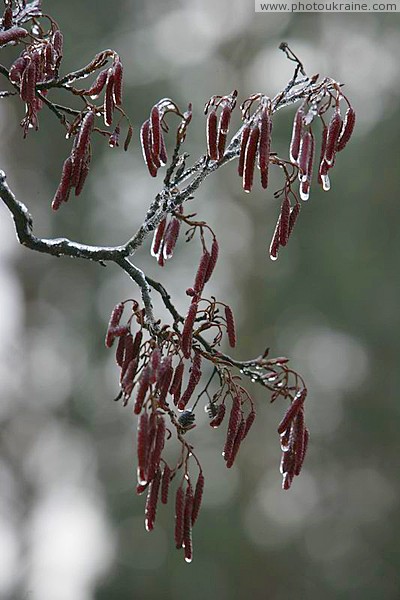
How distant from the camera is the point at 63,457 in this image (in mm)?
5473

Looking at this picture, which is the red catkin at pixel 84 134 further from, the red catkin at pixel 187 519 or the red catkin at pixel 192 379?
the red catkin at pixel 187 519

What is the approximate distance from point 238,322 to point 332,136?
4672mm

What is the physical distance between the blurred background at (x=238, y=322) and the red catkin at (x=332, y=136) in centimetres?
414

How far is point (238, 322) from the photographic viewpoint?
19.4ft

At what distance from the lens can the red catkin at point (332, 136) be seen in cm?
126

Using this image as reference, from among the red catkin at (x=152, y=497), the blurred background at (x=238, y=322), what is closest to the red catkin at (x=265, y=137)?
the red catkin at (x=152, y=497)

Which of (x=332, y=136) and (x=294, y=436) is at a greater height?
(x=332, y=136)

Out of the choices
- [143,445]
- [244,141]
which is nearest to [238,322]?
[244,141]

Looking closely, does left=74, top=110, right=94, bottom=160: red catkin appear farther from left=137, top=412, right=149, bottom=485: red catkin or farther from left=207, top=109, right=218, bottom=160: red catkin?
left=137, top=412, right=149, bottom=485: red catkin

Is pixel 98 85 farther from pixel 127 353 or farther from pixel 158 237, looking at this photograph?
pixel 127 353

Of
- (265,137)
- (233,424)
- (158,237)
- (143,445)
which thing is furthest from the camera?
(158,237)

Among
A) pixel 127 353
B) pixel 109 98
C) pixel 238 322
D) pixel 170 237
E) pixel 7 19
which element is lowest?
pixel 127 353

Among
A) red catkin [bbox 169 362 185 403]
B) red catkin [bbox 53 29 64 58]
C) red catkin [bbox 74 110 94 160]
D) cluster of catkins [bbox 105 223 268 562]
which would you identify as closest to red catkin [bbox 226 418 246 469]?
cluster of catkins [bbox 105 223 268 562]

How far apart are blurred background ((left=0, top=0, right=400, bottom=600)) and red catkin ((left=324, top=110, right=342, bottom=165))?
13.6ft
